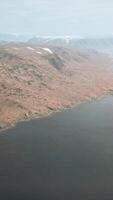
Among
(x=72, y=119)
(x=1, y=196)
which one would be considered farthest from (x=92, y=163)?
(x=72, y=119)

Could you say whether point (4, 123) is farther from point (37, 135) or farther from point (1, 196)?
point (1, 196)

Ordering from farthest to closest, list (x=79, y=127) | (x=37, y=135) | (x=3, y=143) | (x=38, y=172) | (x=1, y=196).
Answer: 1. (x=79, y=127)
2. (x=37, y=135)
3. (x=3, y=143)
4. (x=38, y=172)
5. (x=1, y=196)

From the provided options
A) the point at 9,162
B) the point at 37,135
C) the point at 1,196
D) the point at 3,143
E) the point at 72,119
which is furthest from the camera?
the point at 72,119

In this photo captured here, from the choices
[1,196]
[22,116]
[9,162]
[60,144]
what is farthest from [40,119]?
[1,196]

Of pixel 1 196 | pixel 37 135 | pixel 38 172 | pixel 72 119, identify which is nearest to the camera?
pixel 1 196

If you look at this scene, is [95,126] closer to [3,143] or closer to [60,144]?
[60,144]

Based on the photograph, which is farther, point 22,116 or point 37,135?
point 22,116
